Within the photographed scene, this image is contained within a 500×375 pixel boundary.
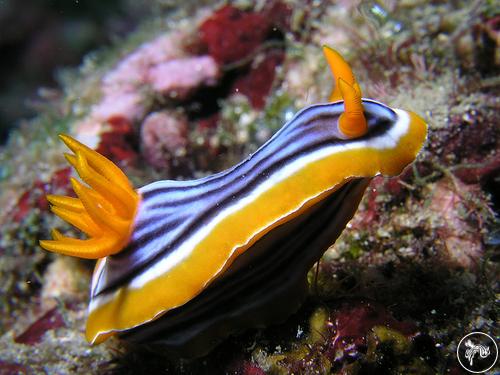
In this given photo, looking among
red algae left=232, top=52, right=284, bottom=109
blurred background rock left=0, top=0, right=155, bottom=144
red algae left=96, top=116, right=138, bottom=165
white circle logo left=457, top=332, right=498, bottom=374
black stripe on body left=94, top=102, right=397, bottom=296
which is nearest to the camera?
black stripe on body left=94, top=102, right=397, bottom=296

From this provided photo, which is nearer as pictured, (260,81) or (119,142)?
(119,142)

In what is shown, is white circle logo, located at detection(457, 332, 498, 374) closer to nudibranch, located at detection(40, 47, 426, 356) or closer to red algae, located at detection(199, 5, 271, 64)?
nudibranch, located at detection(40, 47, 426, 356)

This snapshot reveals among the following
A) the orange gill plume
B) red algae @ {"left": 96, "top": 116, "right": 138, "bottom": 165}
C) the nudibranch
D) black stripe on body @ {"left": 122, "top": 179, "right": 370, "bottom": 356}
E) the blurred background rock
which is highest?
the orange gill plume

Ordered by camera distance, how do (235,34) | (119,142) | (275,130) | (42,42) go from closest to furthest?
(275,130), (119,142), (235,34), (42,42)

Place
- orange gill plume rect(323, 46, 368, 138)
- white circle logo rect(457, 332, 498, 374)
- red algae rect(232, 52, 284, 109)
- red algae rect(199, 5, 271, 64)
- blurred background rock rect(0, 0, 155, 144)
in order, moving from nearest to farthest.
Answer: orange gill plume rect(323, 46, 368, 138), white circle logo rect(457, 332, 498, 374), red algae rect(232, 52, 284, 109), red algae rect(199, 5, 271, 64), blurred background rock rect(0, 0, 155, 144)

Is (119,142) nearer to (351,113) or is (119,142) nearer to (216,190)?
(216,190)

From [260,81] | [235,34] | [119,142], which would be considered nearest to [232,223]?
[119,142]

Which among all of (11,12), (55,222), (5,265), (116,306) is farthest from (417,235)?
(11,12)

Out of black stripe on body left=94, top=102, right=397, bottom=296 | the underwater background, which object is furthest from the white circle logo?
black stripe on body left=94, top=102, right=397, bottom=296
